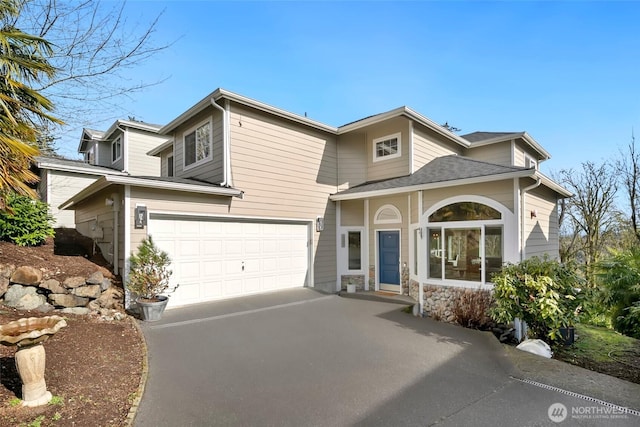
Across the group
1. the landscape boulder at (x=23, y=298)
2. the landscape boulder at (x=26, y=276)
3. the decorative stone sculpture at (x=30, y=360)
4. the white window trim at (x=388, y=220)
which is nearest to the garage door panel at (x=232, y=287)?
the landscape boulder at (x=23, y=298)

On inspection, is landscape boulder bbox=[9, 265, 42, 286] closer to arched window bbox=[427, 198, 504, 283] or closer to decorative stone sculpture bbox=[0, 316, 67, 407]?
decorative stone sculpture bbox=[0, 316, 67, 407]

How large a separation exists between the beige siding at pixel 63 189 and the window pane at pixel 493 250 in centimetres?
1547

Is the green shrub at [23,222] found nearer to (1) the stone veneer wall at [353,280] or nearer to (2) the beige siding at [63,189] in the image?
(2) the beige siding at [63,189]

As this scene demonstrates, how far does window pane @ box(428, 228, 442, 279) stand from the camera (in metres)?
7.79

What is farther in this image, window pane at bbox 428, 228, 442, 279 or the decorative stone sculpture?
window pane at bbox 428, 228, 442, 279

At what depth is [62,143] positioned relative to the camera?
843cm

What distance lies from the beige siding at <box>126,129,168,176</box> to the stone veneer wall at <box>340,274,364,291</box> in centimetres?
1112

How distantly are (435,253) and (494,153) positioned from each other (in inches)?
299

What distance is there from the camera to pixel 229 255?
341 inches

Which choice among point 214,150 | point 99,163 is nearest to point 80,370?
point 214,150

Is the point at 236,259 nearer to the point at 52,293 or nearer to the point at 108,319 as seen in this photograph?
the point at 108,319

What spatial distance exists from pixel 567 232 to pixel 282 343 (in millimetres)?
15778

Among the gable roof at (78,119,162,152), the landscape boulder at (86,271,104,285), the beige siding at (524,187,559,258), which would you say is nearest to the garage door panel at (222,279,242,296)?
the landscape boulder at (86,271,104,285)

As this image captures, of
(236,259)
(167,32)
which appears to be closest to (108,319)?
(236,259)
